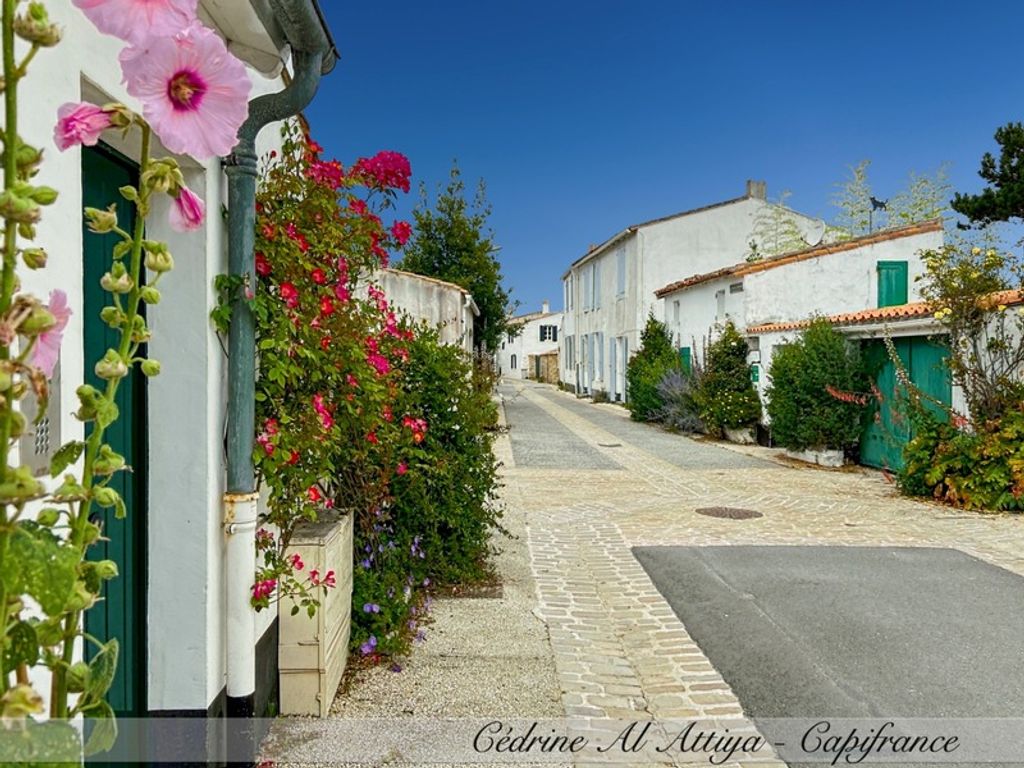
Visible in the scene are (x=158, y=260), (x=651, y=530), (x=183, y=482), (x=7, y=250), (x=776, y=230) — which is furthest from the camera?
(x=776, y=230)

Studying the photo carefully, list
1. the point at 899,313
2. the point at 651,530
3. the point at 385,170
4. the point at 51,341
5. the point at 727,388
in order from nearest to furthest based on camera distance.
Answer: the point at 51,341
the point at 385,170
the point at 651,530
the point at 899,313
the point at 727,388

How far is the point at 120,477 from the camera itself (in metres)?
2.73

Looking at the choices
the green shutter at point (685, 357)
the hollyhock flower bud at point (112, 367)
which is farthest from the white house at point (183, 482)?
the green shutter at point (685, 357)

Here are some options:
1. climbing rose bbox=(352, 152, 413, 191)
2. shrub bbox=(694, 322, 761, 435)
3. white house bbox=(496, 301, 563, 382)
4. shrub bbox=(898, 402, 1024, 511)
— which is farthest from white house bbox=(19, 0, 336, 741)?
white house bbox=(496, 301, 563, 382)

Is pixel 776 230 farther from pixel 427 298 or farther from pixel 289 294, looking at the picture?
pixel 289 294

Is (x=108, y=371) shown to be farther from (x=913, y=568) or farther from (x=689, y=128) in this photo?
(x=689, y=128)

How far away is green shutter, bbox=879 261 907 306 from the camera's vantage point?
1825 cm

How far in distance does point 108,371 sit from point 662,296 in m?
24.1

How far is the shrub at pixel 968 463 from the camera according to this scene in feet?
30.8

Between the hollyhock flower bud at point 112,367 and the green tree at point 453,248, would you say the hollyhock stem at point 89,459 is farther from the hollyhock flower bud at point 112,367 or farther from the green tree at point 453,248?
the green tree at point 453,248

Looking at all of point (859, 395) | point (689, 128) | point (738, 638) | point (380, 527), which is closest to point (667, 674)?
point (738, 638)

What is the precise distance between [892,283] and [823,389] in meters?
6.29

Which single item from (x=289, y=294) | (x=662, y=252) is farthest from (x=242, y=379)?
(x=662, y=252)

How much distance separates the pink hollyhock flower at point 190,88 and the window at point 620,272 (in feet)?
91.3
